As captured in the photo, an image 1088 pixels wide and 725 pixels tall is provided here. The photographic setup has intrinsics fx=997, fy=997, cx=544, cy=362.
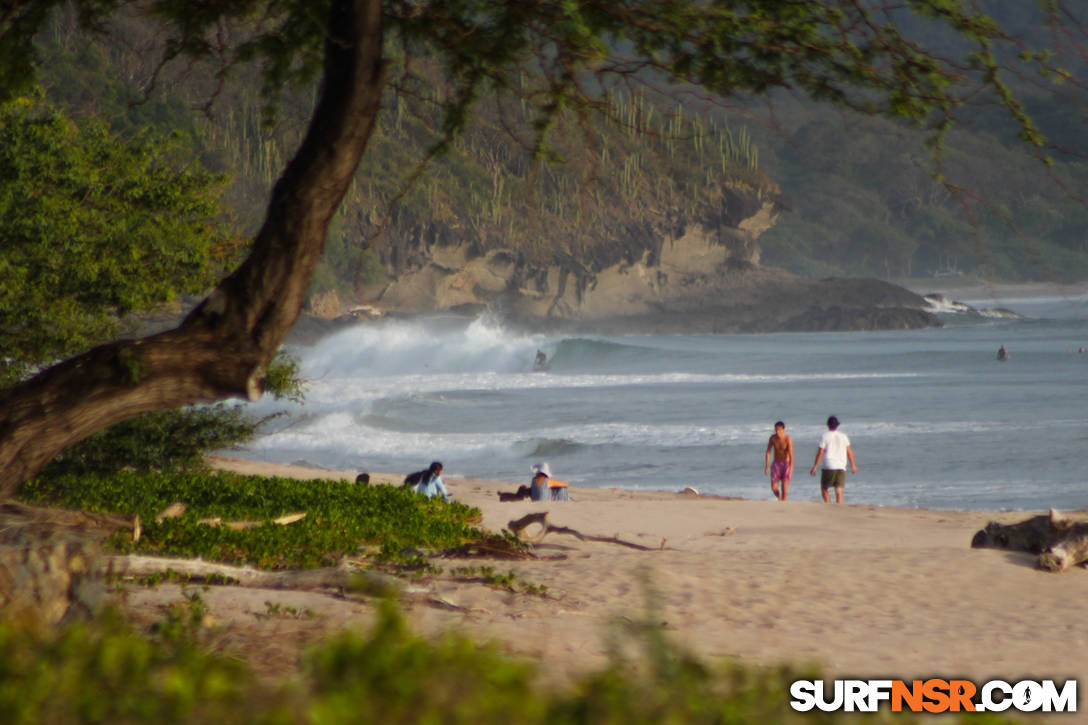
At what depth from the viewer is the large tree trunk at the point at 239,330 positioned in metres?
4.38

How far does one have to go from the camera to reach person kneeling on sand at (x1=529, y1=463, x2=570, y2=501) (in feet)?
51.4

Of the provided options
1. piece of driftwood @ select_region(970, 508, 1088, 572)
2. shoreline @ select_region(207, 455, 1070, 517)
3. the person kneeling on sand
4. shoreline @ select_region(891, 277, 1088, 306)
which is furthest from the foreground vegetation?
shoreline @ select_region(891, 277, 1088, 306)

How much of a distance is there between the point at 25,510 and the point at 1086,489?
18.4 m

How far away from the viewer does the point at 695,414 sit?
34.2 m

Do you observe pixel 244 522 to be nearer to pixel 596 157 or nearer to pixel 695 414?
pixel 596 157

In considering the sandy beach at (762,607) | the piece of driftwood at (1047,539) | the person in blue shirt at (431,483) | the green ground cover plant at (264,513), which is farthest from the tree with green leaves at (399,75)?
the person in blue shirt at (431,483)

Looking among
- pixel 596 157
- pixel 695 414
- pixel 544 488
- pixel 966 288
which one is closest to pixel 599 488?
pixel 544 488

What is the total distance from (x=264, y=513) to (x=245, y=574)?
351cm

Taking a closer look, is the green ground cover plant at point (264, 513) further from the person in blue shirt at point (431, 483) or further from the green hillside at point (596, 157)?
the green hillside at point (596, 157)

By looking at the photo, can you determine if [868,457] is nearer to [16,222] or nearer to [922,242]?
[16,222]

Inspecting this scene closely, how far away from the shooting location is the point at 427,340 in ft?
207

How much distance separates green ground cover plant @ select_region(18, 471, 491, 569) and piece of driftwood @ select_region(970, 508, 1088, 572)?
4.99 metres

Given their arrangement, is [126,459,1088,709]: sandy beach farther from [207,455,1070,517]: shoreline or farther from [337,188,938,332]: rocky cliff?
[337,188,938,332]: rocky cliff

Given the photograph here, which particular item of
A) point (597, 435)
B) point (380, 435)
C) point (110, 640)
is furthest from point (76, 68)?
point (110, 640)
